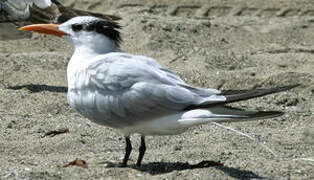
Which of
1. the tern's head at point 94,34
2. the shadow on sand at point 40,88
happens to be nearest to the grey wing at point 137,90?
the tern's head at point 94,34


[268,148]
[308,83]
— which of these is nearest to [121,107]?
[268,148]

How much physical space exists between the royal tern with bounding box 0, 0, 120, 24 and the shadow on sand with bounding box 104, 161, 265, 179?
2.88 m

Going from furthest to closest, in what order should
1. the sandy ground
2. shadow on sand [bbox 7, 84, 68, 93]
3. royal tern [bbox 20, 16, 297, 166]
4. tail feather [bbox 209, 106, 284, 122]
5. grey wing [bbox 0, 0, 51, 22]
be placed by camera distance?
1. grey wing [bbox 0, 0, 51, 22]
2. shadow on sand [bbox 7, 84, 68, 93]
3. the sandy ground
4. royal tern [bbox 20, 16, 297, 166]
5. tail feather [bbox 209, 106, 284, 122]

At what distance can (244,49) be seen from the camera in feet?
25.6

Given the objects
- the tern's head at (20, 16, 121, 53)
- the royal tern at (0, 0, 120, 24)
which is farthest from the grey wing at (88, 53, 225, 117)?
the royal tern at (0, 0, 120, 24)

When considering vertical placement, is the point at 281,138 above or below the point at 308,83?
below

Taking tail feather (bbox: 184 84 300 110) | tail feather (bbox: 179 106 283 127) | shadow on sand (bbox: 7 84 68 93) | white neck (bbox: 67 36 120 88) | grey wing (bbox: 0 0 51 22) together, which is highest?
grey wing (bbox: 0 0 51 22)

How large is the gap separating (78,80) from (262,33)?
4.91 metres

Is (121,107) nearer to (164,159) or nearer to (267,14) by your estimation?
(164,159)

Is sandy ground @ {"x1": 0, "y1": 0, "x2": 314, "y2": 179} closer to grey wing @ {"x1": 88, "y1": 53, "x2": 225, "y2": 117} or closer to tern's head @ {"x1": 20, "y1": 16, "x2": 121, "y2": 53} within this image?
grey wing @ {"x1": 88, "y1": 53, "x2": 225, "y2": 117}

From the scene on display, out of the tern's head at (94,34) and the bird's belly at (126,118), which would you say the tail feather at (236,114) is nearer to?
the bird's belly at (126,118)

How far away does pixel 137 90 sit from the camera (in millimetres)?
3818

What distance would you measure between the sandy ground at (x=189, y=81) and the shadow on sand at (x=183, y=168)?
0.01m

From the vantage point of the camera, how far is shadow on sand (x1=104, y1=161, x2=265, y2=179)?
3.85m
